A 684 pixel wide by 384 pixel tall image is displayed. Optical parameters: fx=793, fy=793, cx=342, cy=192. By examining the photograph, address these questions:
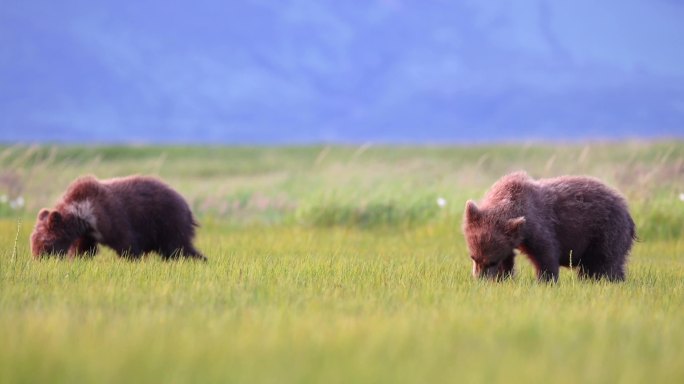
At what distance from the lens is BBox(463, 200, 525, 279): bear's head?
27.3 ft

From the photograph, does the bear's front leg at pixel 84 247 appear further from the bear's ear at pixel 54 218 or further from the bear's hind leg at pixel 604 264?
the bear's hind leg at pixel 604 264

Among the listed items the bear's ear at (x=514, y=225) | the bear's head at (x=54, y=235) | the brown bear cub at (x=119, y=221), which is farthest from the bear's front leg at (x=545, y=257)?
the bear's head at (x=54, y=235)

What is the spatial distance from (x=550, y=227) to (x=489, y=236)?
107cm

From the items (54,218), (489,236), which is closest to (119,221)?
(54,218)

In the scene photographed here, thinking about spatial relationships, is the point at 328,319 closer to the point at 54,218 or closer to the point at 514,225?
the point at 514,225

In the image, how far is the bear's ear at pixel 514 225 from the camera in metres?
8.27

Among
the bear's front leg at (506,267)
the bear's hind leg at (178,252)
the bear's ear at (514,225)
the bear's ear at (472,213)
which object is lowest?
the bear's hind leg at (178,252)

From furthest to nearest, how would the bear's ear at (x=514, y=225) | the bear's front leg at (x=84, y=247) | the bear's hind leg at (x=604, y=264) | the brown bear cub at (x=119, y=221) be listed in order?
the bear's front leg at (x=84, y=247) → the brown bear cub at (x=119, y=221) → the bear's hind leg at (x=604, y=264) → the bear's ear at (x=514, y=225)

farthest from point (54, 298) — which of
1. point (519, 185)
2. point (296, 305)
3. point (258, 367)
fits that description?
point (519, 185)

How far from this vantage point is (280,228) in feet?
54.5

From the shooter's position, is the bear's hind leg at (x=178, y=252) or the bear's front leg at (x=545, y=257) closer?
the bear's front leg at (x=545, y=257)

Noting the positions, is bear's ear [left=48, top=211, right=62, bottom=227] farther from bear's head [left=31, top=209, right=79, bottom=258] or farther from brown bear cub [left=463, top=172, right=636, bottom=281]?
brown bear cub [left=463, top=172, right=636, bottom=281]

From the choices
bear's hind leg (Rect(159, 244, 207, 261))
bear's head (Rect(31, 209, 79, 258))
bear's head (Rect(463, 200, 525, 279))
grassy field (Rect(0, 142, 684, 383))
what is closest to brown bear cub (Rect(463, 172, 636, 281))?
bear's head (Rect(463, 200, 525, 279))

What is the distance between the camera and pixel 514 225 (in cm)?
830
